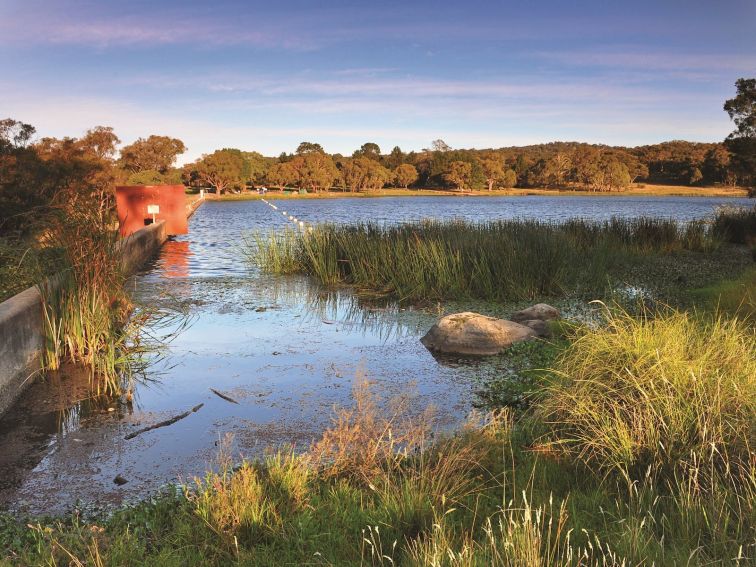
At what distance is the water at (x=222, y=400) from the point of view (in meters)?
4.48

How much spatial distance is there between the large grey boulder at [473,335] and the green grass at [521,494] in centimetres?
310

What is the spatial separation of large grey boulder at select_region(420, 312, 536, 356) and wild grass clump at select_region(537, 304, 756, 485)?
3.08m

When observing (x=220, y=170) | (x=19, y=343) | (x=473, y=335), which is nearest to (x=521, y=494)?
(x=473, y=335)

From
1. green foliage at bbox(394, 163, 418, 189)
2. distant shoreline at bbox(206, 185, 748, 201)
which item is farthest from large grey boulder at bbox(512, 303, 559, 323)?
green foliage at bbox(394, 163, 418, 189)

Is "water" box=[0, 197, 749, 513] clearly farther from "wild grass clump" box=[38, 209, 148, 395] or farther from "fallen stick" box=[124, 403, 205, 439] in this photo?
"wild grass clump" box=[38, 209, 148, 395]

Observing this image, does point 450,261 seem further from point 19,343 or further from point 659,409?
point 659,409

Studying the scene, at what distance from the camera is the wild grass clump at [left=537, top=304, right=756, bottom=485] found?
148 inches

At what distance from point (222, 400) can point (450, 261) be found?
276 inches

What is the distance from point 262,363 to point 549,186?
126 m

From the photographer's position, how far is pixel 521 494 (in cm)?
365

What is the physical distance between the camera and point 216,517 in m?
3.32

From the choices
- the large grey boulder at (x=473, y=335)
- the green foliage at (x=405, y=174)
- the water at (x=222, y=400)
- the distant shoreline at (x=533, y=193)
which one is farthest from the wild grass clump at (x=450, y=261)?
the green foliage at (x=405, y=174)

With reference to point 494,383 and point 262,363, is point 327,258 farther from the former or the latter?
point 494,383

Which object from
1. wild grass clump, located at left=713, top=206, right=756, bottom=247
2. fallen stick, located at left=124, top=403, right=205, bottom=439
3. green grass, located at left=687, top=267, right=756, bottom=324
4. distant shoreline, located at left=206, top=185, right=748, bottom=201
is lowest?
fallen stick, located at left=124, top=403, right=205, bottom=439
